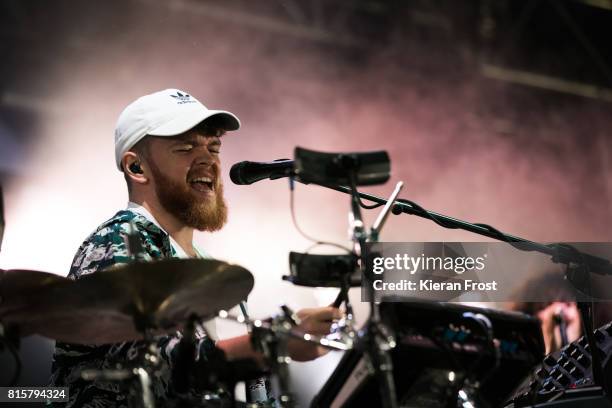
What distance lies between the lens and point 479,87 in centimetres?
719

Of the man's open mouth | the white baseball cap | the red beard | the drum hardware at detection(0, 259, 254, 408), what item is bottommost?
the drum hardware at detection(0, 259, 254, 408)

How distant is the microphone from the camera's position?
2.43 m

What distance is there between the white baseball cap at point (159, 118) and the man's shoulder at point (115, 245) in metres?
0.39

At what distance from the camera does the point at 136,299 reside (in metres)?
1.89

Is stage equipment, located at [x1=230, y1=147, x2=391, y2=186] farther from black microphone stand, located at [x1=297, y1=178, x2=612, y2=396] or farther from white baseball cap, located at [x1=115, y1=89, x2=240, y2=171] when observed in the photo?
white baseball cap, located at [x1=115, y1=89, x2=240, y2=171]

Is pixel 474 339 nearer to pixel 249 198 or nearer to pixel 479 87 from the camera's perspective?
pixel 249 198

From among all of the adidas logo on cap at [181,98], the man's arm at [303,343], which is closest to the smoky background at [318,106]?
the adidas logo on cap at [181,98]

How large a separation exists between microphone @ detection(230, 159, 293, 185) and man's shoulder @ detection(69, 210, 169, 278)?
35 centimetres

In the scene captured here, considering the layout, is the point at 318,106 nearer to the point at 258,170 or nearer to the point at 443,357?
the point at 258,170

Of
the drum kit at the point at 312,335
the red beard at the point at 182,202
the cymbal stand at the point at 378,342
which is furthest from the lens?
the red beard at the point at 182,202

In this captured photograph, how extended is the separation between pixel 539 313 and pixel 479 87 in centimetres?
253

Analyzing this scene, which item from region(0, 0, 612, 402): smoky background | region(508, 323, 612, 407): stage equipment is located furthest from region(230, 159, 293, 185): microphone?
region(0, 0, 612, 402): smoky background

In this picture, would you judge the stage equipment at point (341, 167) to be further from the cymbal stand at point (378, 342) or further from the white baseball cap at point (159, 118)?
the white baseball cap at point (159, 118)
